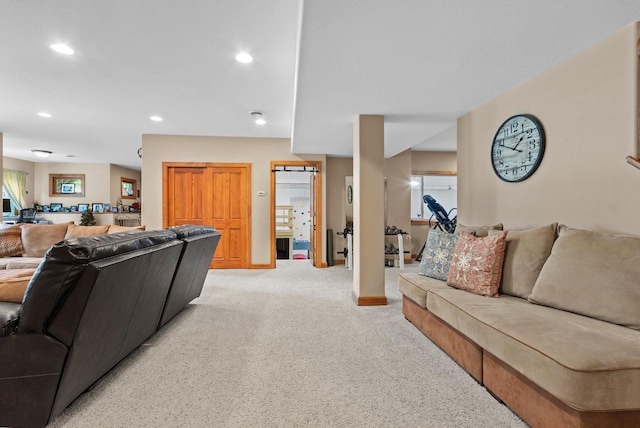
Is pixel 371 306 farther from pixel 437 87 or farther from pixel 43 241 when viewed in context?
pixel 43 241

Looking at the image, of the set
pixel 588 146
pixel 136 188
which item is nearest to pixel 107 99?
pixel 588 146

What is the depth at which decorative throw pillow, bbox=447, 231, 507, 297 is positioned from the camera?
2.28 meters

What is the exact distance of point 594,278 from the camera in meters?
1.76

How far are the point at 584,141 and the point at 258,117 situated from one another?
3849 mm

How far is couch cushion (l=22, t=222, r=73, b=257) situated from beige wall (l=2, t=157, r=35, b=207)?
18.6 ft

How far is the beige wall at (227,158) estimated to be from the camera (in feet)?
18.7

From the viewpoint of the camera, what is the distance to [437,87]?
292 centimetres

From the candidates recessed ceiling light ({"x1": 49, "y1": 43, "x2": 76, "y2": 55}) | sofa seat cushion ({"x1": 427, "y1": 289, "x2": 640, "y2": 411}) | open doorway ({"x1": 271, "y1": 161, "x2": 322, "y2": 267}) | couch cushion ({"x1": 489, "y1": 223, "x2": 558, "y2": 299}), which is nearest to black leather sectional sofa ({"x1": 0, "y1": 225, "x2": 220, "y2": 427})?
sofa seat cushion ({"x1": 427, "y1": 289, "x2": 640, "y2": 411})

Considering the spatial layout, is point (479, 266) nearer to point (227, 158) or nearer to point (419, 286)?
point (419, 286)

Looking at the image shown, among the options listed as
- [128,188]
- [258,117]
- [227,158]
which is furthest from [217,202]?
[128,188]

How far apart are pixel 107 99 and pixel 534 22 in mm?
4539

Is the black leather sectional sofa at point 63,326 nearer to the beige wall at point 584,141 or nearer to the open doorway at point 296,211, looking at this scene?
the beige wall at point 584,141

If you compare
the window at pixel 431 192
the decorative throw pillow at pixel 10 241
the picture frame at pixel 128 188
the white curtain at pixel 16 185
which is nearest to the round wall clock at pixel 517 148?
the window at pixel 431 192

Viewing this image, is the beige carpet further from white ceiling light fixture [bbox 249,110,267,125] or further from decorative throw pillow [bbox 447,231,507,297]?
white ceiling light fixture [bbox 249,110,267,125]
